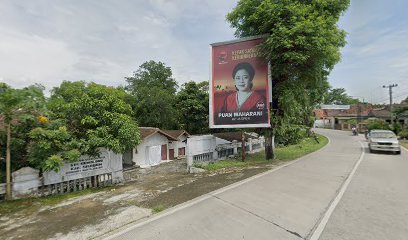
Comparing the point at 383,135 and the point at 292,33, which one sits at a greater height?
the point at 292,33

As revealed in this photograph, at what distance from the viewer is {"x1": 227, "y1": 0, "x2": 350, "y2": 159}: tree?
36.0 feet

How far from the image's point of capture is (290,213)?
5371mm

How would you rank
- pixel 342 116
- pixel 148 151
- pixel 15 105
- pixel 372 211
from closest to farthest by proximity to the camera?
pixel 372 211 → pixel 15 105 → pixel 148 151 → pixel 342 116

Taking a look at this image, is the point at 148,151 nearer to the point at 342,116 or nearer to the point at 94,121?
the point at 94,121

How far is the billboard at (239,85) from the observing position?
12.6 m

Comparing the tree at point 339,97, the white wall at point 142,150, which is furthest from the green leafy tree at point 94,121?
the tree at point 339,97

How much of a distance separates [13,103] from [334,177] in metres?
11.1

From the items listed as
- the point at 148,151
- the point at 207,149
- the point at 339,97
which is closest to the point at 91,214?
the point at 207,149

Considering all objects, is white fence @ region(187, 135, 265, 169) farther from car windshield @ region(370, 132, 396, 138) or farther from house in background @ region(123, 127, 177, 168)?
car windshield @ region(370, 132, 396, 138)

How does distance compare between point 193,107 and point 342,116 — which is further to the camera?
point 342,116

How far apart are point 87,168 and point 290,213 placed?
24.3ft

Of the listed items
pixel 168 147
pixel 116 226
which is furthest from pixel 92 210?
pixel 168 147

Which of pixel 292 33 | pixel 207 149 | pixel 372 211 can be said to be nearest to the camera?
pixel 372 211

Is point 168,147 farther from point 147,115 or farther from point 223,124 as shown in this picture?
point 223,124
